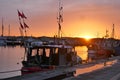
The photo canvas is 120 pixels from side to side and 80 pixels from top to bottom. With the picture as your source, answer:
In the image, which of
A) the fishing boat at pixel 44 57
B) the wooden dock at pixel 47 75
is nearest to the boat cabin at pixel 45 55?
the fishing boat at pixel 44 57

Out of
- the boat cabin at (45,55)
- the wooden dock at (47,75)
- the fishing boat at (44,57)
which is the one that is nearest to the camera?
the wooden dock at (47,75)

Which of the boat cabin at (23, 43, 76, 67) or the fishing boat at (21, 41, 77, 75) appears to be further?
the boat cabin at (23, 43, 76, 67)

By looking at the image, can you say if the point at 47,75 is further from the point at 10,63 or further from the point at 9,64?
the point at 10,63

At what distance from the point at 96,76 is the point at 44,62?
7.45 metres

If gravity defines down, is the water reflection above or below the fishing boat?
below

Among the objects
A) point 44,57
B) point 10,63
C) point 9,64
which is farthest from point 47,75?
point 10,63

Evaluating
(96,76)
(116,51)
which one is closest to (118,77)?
(96,76)

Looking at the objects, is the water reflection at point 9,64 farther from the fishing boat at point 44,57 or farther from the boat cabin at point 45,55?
Answer: the boat cabin at point 45,55

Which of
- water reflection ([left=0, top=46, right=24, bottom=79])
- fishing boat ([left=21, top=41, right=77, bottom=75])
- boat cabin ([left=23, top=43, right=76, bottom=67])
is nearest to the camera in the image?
fishing boat ([left=21, top=41, right=77, bottom=75])

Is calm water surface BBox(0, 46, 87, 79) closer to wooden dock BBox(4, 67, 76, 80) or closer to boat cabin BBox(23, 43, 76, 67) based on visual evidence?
boat cabin BBox(23, 43, 76, 67)

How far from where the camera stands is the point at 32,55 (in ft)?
113

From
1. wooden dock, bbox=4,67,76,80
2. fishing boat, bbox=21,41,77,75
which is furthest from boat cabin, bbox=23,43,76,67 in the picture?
wooden dock, bbox=4,67,76,80

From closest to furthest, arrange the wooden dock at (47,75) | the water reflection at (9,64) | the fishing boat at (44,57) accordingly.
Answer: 1. the wooden dock at (47,75)
2. the fishing boat at (44,57)
3. the water reflection at (9,64)

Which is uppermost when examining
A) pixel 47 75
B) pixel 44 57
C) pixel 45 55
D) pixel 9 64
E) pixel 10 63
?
pixel 45 55
